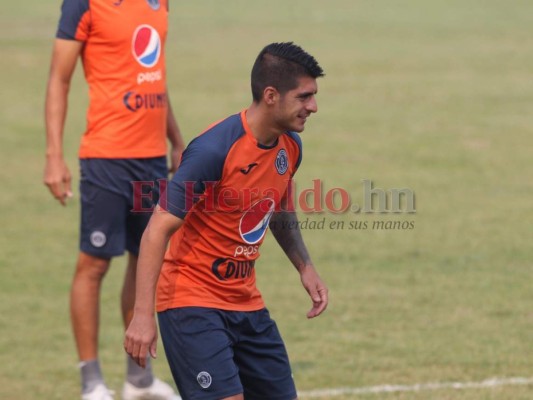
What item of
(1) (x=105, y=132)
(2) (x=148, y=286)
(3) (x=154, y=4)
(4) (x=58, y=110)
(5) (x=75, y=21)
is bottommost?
(2) (x=148, y=286)

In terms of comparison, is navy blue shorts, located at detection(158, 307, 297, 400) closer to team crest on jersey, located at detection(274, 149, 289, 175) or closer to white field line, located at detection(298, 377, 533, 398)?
team crest on jersey, located at detection(274, 149, 289, 175)

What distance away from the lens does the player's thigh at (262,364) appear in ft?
18.4

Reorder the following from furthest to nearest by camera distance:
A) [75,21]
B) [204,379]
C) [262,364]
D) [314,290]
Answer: [75,21] → [314,290] → [262,364] → [204,379]

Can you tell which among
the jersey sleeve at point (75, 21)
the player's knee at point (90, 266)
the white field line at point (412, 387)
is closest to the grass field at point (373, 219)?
the white field line at point (412, 387)

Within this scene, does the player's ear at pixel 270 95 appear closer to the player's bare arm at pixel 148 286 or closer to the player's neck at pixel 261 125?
the player's neck at pixel 261 125

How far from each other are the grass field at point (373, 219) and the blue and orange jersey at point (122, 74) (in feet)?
5.39

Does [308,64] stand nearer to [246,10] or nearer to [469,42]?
[469,42]

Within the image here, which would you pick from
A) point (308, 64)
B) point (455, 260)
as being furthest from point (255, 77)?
point (455, 260)

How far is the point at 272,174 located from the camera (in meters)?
5.62

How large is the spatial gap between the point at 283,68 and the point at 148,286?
116cm

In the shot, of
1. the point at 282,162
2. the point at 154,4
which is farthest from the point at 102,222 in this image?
the point at 282,162

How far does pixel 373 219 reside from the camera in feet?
42.3

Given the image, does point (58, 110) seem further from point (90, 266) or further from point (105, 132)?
point (90, 266)

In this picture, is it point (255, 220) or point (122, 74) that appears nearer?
point (255, 220)
